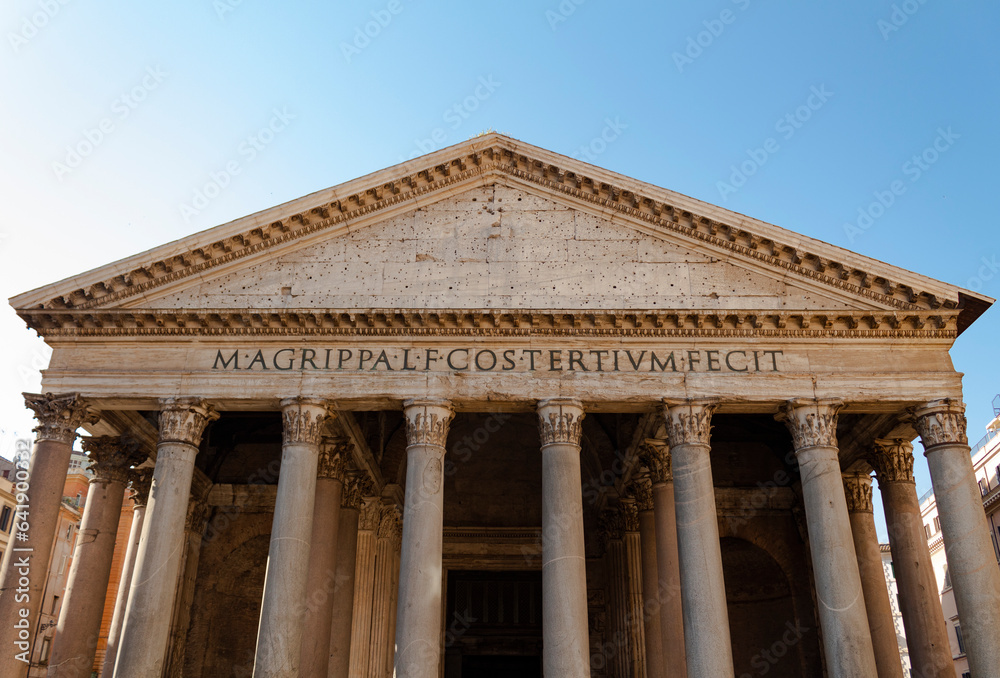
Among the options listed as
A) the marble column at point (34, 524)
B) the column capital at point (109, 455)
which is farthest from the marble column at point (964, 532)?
the column capital at point (109, 455)

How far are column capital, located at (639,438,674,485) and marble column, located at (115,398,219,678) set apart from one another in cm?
782

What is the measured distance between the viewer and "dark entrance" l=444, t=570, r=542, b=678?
18.7 metres

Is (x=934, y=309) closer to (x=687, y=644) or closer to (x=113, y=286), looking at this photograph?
(x=687, y=644)

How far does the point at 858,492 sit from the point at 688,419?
5657 millimetres

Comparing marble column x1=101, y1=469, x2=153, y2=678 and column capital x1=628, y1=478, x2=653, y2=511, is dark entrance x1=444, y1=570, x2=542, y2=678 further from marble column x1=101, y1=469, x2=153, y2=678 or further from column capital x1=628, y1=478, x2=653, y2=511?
marble column x1=101, y1=469, x2=153, y2=678

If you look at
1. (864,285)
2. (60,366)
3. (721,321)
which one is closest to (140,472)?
(60,366)

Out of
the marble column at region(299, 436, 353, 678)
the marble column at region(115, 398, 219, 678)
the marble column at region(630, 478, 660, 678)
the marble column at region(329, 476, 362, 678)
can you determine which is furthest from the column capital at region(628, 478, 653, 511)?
the marble column at region(115, 398, 219, 678)

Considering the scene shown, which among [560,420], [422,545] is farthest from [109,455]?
[560,420]

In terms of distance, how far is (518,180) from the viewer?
597 inches

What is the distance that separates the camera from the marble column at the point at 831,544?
11711mm

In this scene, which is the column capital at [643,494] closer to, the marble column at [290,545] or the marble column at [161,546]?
the marble column at [290,545]

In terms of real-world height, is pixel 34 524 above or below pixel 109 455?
below

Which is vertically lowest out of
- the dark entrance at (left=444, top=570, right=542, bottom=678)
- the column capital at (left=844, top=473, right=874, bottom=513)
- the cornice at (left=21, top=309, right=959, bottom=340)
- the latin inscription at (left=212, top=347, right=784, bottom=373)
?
the dark entrance at (left=444, top=570, right=542, bottom=678)

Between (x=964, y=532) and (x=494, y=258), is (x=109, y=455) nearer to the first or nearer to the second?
(x=494, y=258)
